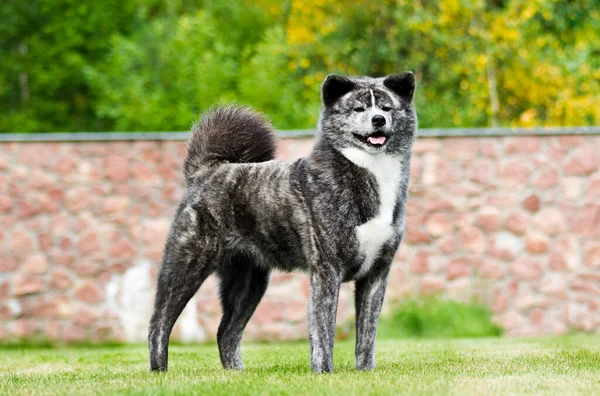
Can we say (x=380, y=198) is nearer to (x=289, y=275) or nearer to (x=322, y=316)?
(x=322, y=316)

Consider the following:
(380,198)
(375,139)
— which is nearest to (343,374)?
(380,198)

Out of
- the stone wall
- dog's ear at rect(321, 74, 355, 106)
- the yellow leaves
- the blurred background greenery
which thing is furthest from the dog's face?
the yellow leaves

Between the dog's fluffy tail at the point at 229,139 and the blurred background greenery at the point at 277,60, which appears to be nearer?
the dog's fluffy tail at the point at 229,139

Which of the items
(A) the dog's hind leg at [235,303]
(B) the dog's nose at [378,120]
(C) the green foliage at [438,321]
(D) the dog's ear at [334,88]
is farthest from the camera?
(C) the green foliage at [438,321]

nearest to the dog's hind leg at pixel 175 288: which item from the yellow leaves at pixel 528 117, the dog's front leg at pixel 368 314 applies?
the dog's front leg at pixel 368 314

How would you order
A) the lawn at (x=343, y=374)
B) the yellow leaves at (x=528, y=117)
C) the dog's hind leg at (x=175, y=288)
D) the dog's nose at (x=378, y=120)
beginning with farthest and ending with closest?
the yellow leaves at (x=528, y=117)
the dog's hind leg at (x=175, y=288)
the dog's nose at (x=378, y=120)
the lawn at (x=343, y=374)

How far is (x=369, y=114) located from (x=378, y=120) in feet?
0.23

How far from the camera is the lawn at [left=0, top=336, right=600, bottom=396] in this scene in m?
4.60

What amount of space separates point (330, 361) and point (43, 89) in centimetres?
1840

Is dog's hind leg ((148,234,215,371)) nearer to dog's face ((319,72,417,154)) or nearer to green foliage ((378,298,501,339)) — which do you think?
dog's face ((319,72,417,154))

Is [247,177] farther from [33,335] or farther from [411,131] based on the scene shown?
[33,335]

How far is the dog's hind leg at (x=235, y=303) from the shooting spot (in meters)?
6.14

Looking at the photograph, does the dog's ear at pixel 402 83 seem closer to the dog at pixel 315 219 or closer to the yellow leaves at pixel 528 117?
the dog at pixel 315 219

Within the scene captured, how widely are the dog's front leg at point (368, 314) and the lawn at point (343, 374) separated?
0.11 m
